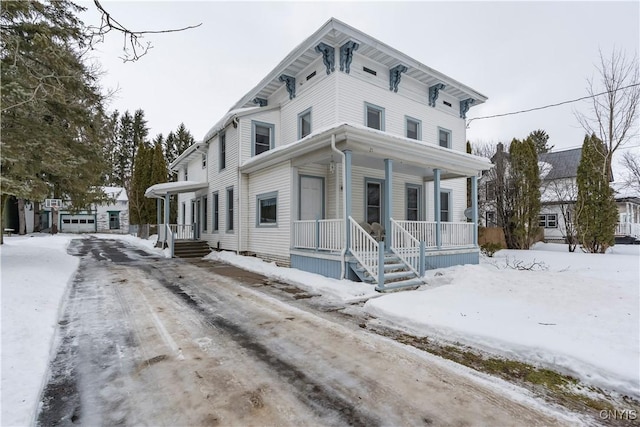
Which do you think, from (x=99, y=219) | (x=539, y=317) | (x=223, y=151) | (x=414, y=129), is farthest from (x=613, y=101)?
(x=99, y=219)

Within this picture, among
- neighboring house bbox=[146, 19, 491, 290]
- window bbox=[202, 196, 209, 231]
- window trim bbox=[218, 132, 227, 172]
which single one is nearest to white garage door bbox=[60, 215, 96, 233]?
window bbox=[202, 196, 209, 231]

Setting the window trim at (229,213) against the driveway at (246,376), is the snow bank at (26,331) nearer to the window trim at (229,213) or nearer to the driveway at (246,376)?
the driveway at (246,376)

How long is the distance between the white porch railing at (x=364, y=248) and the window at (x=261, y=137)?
6.12m

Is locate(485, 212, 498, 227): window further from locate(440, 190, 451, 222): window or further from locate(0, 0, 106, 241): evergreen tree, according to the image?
locate(0, 0, 106, 241): evergreen tree

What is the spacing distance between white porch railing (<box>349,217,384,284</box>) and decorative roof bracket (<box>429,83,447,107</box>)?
8149 mm

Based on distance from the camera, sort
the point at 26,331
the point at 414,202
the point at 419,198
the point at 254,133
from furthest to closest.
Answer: the point at 419,198 < the point at 414,202 < the point at 254,133 < the point at 26,331

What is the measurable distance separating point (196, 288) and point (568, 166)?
30.1 meters

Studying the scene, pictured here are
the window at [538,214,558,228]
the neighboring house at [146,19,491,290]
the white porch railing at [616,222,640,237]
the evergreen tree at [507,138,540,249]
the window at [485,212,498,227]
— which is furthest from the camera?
the window at [538,214,558,228]

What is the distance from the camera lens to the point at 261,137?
1241 cm

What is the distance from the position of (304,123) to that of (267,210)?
11.6 feet

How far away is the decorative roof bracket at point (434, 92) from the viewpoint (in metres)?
12.9

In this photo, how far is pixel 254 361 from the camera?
3.39 meters

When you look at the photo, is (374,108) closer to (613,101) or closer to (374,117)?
(374,117)

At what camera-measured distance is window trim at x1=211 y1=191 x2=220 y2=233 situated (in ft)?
46.4
